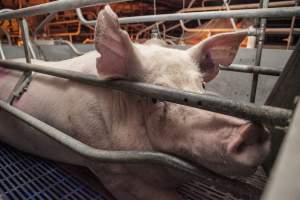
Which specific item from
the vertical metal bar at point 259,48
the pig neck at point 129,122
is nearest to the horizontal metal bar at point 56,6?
the pig neck at point 129,122

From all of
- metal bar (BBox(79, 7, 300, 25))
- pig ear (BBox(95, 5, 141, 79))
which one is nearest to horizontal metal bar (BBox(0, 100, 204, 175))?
pig ear (BBox(95, 5, 141, 79))

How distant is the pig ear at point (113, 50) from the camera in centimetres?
105

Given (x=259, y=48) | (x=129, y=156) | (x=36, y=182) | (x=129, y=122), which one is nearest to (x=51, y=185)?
(x=36, y=182)

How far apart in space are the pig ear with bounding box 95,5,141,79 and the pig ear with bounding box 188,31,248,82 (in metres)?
0.40

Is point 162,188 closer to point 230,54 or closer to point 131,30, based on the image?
point 230,54

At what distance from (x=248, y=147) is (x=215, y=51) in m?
0.79

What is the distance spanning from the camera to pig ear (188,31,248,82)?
4.38 feet

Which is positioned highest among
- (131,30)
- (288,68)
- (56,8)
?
(56,8)

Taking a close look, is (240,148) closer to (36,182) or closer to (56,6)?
(56,6)

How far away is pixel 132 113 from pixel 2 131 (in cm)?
137

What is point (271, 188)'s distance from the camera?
32 centimetres

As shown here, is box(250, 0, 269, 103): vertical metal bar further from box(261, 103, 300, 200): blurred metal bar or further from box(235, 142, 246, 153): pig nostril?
box(261, 103, 300, 200): blurred metal bar

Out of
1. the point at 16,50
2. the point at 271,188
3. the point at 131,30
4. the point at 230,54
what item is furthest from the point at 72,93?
the point at 131,30

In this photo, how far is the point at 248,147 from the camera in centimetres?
77
